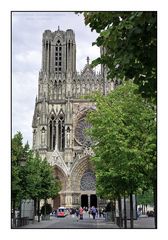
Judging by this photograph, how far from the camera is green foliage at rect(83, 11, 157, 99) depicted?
7591 mm

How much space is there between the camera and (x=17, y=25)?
1167cm

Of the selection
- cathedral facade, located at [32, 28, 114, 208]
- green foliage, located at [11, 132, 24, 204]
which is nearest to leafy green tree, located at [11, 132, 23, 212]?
green foliage, located at [11, 132, 24, 204]

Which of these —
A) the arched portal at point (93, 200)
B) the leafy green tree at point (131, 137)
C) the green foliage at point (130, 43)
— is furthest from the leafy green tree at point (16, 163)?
the arched portal at point (93, 200)

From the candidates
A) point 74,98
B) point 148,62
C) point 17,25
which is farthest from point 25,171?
point 74,98

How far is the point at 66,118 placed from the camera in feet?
191

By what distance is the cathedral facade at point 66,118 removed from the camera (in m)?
56.2

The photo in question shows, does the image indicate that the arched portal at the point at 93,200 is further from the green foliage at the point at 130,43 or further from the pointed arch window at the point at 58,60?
the green foliage at the point at 130,43

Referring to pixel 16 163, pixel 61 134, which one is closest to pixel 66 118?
pixel 61 134

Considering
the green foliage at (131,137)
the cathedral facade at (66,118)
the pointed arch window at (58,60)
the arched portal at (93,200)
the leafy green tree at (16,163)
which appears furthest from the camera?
the pointed arch window at (58,60)

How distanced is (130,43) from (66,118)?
50542 millimetres

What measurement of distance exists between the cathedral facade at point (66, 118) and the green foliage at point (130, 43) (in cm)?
4620

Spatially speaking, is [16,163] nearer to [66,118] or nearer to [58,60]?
[66,118]

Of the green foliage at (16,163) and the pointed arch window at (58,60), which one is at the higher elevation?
the pointed arch window at (58,60)
